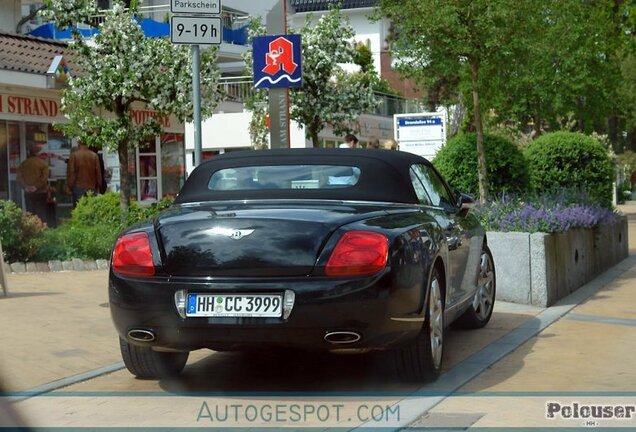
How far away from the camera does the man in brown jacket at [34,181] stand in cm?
2272

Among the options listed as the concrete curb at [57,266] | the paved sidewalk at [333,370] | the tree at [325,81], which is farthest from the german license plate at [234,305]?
Answer: the tree at [325,81]

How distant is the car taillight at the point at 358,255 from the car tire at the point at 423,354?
58cm

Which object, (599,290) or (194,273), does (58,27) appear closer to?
(599,290)

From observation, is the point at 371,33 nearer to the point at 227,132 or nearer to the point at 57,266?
the point at 227,132

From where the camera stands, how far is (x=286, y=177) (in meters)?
7.83

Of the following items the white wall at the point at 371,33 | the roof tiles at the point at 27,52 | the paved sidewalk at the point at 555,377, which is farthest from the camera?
the white wall at the point at 371,33

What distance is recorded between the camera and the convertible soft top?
765 cm

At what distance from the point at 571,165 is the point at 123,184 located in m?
7.02

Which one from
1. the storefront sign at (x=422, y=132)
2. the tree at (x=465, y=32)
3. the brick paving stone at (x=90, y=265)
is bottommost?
the brick paving stone at (x=90, y=265)

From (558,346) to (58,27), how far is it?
13.2 metres

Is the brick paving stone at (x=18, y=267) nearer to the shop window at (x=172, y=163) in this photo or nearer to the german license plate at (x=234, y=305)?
the german license plate at (x=234, y=305)

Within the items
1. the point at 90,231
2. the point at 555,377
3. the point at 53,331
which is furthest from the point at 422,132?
the point at 555,377

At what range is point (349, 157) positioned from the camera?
795 cm

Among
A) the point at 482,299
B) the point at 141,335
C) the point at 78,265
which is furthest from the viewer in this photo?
the point at 78,265
